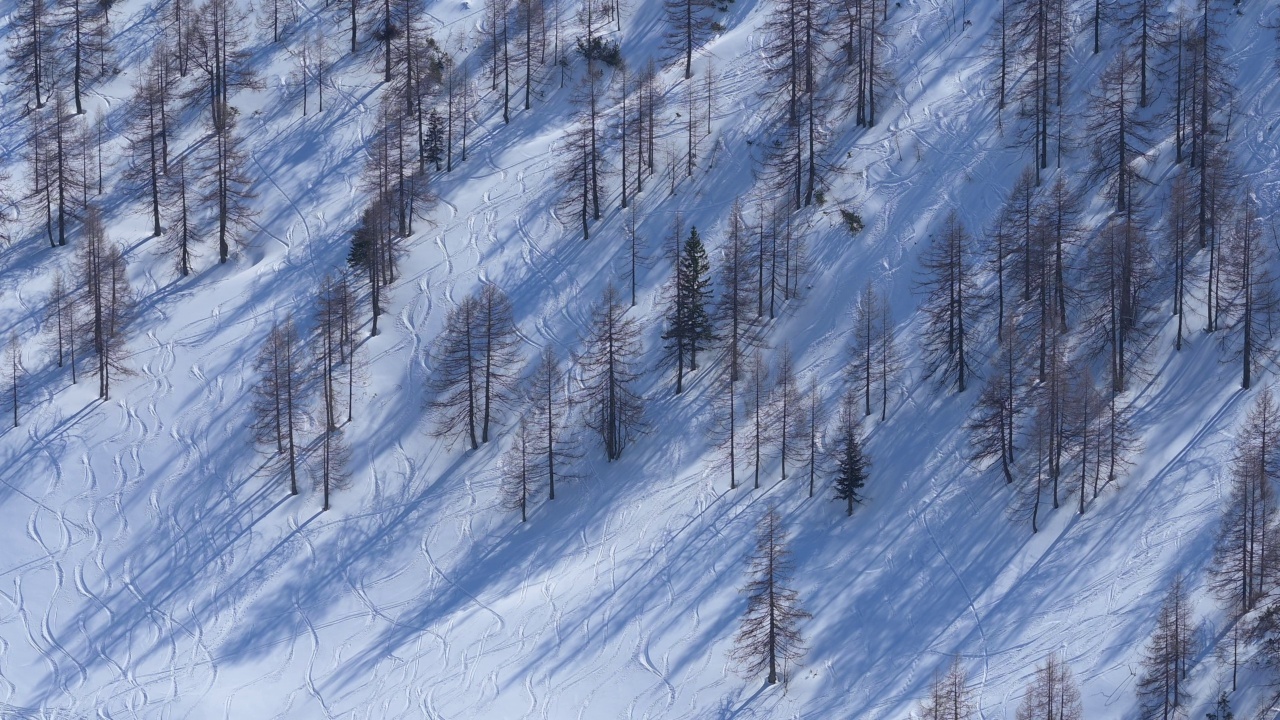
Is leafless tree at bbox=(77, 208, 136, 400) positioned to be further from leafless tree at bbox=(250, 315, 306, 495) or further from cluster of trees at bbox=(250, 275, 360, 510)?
cluster of trees at bbox=(250, 275, 360, 510)

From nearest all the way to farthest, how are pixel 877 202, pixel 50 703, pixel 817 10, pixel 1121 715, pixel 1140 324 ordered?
1. pixel 1121 715
2. pixel 50 703
3. pixel 1140 324
4. pixel 877 202
5. pixel 817 10

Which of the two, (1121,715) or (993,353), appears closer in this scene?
(1121,715)

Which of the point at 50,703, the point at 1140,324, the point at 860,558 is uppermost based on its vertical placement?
the point at 1140,324

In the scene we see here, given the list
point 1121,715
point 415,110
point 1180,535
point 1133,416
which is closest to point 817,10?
point 415,110

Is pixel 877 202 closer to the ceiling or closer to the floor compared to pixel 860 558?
closer to the ceiling

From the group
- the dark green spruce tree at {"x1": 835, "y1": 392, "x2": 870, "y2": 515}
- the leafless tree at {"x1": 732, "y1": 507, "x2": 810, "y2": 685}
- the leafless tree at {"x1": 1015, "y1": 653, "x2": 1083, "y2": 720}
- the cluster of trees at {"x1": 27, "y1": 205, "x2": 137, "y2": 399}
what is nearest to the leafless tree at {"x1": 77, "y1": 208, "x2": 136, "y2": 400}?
the cluster of trees at {"x1": 27, "y1": 205, "x2": 137, "y2": 399}

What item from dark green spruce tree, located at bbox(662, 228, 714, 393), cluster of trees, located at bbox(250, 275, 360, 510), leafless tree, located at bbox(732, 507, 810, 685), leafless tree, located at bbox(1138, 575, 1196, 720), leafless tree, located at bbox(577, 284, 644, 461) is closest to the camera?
leafless tree, located at bbox(1138, 575, 1196, 720)

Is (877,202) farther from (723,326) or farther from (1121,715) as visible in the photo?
(1121,715)

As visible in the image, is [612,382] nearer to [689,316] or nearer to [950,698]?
[689,316]
